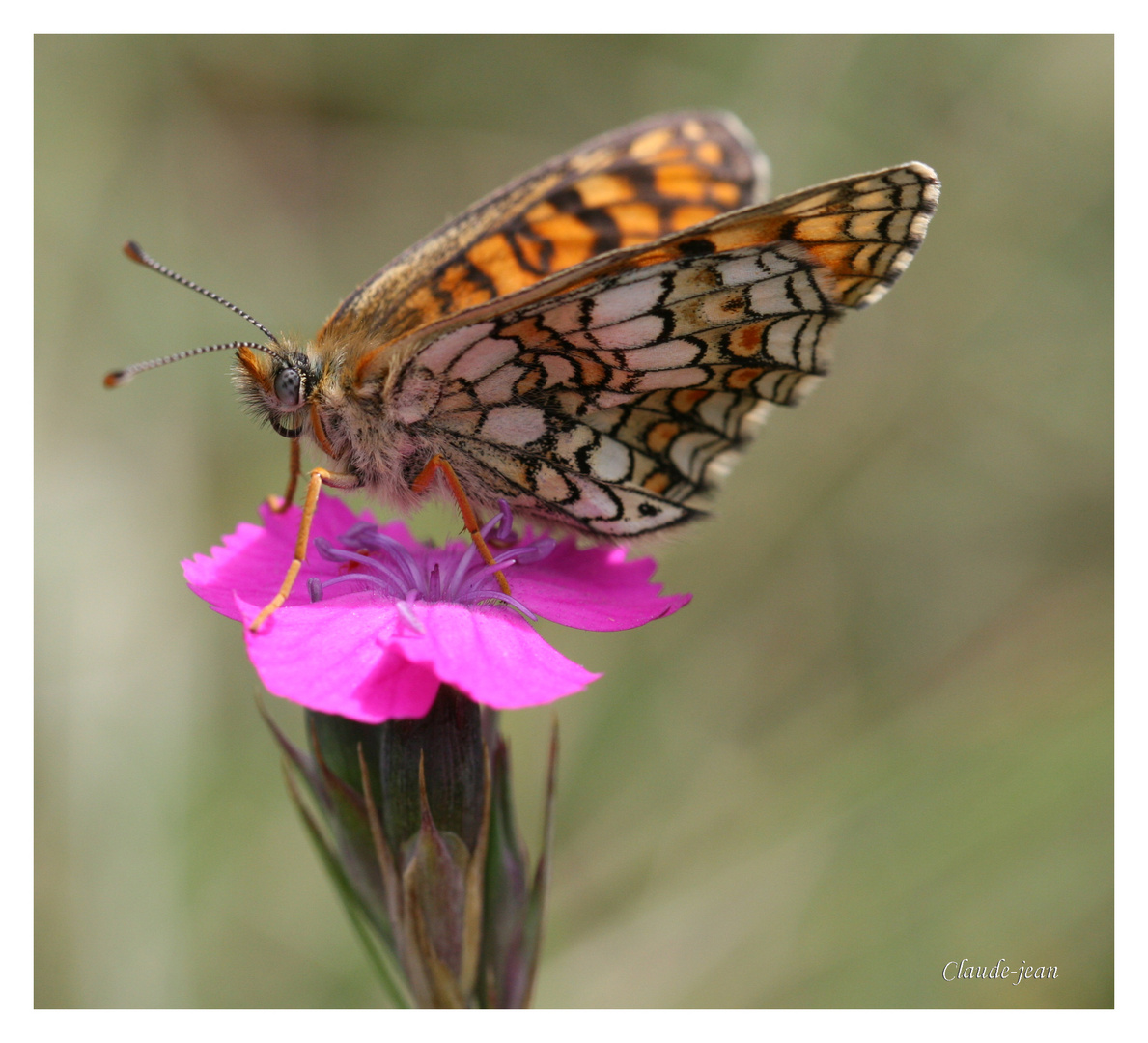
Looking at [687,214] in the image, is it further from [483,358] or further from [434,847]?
[434,847]

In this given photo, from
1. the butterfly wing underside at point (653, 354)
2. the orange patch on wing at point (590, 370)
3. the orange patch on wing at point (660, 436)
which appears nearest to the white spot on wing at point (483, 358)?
the butterfly wing underside at point (653, 354)

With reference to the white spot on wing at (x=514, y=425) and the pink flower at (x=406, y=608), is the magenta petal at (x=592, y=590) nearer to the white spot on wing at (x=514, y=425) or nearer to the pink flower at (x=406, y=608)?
the pink flower at (x=406, y=608)

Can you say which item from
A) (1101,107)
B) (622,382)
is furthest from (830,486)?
(622,382)

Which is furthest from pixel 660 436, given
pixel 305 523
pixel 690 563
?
pixel 690 563

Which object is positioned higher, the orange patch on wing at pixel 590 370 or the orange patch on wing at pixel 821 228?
the orange patch on wing at pixel 821 228

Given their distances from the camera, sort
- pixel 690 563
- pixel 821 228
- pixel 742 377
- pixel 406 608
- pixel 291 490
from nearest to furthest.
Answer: pixel 406 608 < pixel 821 228 < pixel 742 377 < pixel 291 490 < pixel 690 563

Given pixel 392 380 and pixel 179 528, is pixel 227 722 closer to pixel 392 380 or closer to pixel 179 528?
pixel 179 528

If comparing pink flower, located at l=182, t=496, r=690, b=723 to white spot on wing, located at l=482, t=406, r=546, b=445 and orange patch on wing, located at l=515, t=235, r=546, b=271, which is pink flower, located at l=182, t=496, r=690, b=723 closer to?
white spot on wing, located at l=482, t=406, r=546, b=445
